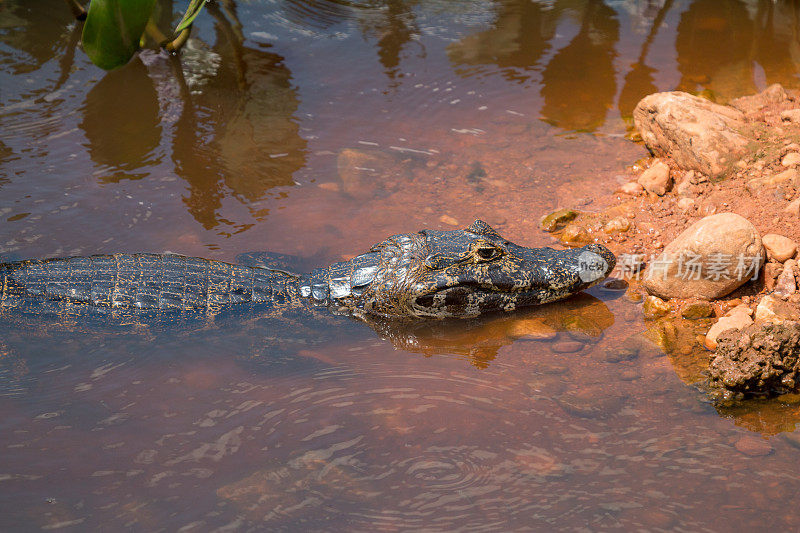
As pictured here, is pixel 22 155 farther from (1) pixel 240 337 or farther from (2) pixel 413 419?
(2) pixel 413 419

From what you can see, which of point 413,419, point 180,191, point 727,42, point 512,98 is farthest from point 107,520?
point 727,42

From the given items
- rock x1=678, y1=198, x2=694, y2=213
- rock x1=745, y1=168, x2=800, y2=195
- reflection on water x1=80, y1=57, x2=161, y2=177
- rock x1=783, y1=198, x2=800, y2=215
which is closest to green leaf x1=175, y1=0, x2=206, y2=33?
reflection on water x1=80, y1=57, x2=161, y2=177

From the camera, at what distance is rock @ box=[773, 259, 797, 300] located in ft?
14.0

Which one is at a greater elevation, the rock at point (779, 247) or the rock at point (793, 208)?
the rock at point (793, 208)

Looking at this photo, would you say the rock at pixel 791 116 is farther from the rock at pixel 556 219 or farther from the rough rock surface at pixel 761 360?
the rough rock surface at pixel 761 360

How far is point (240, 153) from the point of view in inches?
242

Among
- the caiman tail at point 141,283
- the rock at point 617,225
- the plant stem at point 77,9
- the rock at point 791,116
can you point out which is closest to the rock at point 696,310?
the rock at point 617,225

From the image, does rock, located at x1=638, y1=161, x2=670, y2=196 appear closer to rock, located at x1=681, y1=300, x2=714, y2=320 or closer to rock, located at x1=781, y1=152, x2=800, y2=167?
rock, located at x1=781, y1=152, x2=800, y2=167

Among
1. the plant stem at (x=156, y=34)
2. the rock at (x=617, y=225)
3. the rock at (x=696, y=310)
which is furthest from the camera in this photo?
the plant stem at (x=156, y=34)

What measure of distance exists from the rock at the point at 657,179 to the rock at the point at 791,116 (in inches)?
45.4

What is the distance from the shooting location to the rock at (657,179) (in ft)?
17.8

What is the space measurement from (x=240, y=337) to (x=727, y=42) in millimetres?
6367

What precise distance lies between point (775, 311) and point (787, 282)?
282 millimetres

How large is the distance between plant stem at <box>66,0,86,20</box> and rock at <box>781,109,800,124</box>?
731 cm
